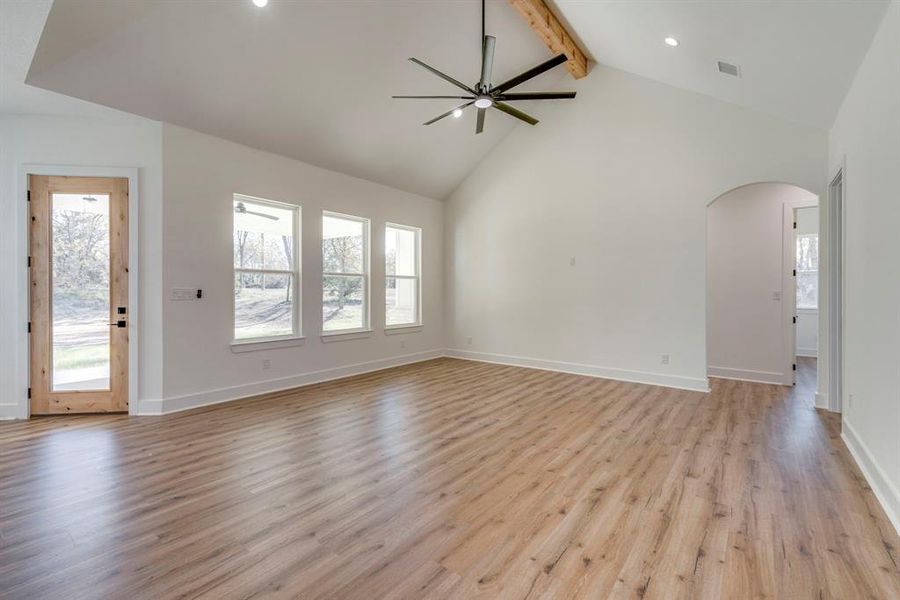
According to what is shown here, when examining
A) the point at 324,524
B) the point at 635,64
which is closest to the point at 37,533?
the point at 324,524

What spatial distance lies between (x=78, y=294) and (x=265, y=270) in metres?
1.80

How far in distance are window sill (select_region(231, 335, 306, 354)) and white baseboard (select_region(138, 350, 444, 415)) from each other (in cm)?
41

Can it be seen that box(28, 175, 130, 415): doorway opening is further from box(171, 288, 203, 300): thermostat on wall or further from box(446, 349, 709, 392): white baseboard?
box(446, 349, 709, 392): white baseboard

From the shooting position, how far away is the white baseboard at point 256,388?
4344 mm

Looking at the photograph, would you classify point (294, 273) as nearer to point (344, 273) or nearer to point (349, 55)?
point (344, 273)

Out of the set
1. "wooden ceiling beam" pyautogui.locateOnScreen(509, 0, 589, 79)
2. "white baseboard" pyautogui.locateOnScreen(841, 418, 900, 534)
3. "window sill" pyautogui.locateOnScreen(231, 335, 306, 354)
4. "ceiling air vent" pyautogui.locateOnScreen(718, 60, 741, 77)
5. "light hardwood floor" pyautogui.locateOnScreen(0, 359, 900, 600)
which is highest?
"wooden ceiling beam" pyautogui.locateOnScreen(509, 0, 589, 79)

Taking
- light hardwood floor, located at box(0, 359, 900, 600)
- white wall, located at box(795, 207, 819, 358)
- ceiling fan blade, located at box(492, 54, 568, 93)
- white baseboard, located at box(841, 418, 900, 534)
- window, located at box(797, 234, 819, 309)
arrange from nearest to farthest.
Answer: light hardwood floor, located at box(0, 359, 900, 600)
white baseboard, located at box(841, 418, 900, 534)
ceiling fan blade, located at box(492, 54, 568, 93)
white wall, located at box(795, 207, 819, 358)
window, located at box(797, 234, 819, 309)

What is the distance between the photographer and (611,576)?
6.13 feet

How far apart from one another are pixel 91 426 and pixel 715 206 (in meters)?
7.85

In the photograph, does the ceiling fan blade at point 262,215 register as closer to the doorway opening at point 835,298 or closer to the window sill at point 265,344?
the window sill at point 265,344

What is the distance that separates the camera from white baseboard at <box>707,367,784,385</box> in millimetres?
5637

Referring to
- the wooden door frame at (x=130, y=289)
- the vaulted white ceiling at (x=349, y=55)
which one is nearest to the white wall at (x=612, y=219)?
the vaulted white ceiling at (x=349, y=55)

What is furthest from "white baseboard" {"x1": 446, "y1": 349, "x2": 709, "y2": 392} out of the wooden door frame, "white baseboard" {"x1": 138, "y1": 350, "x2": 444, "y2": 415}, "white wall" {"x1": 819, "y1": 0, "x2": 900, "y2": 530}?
the wooden door frame

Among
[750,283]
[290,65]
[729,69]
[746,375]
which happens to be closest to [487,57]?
[290,65]
